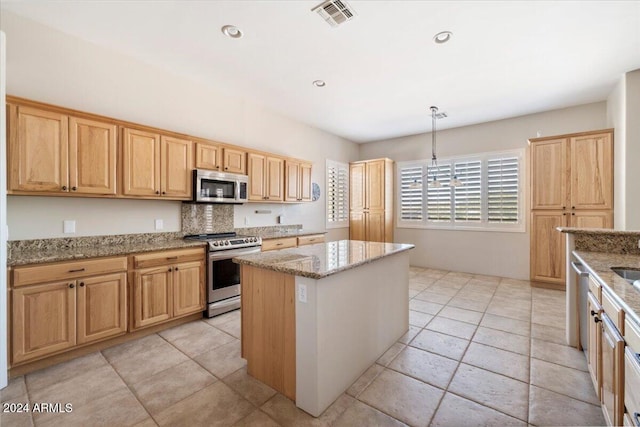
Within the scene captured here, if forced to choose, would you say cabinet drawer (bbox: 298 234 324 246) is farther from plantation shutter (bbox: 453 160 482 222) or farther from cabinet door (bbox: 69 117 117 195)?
plantation shutter (bbox: 453 160 482 222)

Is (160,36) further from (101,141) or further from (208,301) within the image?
(208,301)

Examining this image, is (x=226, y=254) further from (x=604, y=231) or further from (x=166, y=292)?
(x=604, y=231)

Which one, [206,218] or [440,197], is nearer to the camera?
[206,218]

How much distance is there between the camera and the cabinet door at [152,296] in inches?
110

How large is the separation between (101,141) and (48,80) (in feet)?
2.44

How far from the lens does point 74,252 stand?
2539 millimetres

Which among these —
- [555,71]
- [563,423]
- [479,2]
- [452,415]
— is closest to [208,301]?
[452,415]

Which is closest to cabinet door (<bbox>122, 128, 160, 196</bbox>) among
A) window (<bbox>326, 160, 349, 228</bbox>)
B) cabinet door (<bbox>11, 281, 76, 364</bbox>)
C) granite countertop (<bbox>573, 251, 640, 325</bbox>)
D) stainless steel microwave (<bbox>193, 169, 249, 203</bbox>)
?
stainless steel microwave (<bbox>193, 169, 249, 203</bbox>)

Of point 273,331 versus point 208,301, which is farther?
point 208,301

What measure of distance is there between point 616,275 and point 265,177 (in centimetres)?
393

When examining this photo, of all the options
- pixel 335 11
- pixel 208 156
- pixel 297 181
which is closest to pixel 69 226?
pixel 208 156

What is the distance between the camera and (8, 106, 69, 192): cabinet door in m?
2.31

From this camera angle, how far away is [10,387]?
2.07 m

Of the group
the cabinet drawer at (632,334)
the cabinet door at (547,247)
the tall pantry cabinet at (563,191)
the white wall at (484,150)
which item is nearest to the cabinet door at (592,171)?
the tall pantry cabinet at (563,191)
